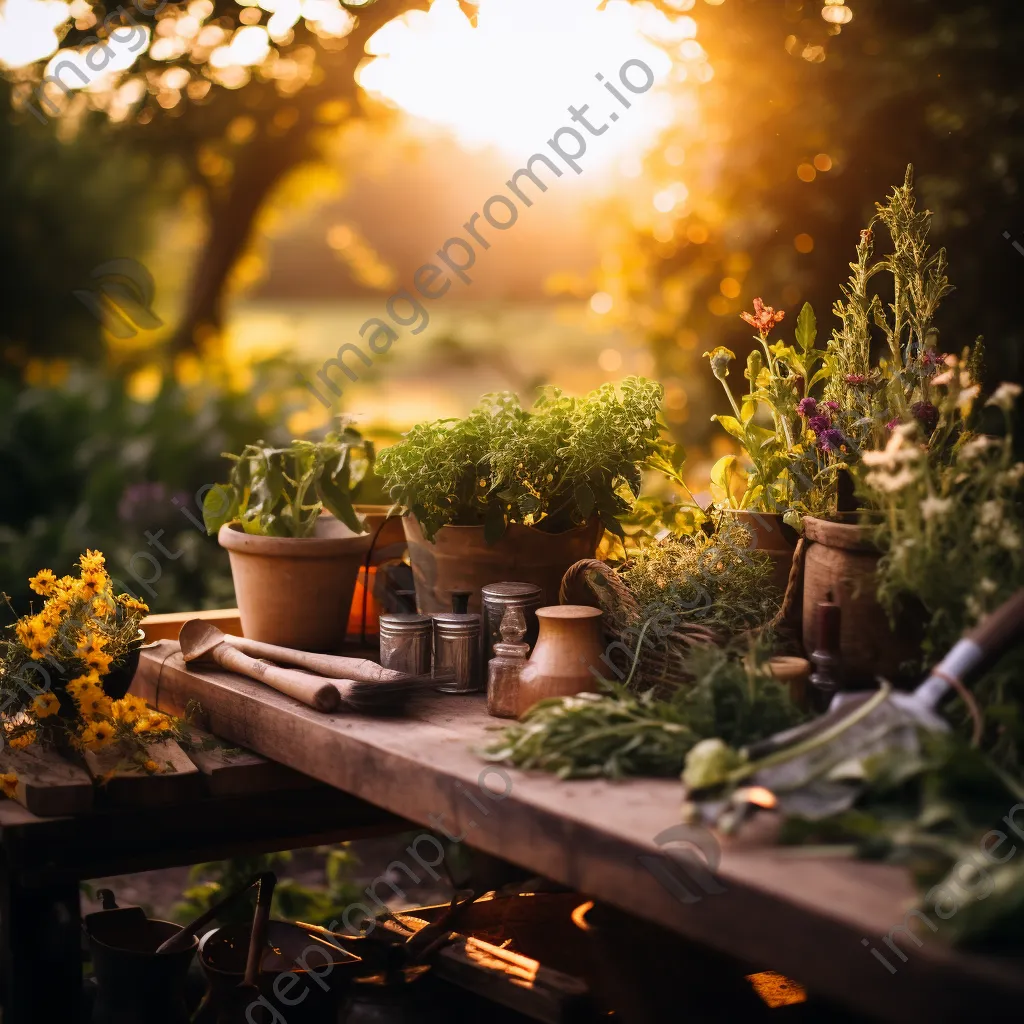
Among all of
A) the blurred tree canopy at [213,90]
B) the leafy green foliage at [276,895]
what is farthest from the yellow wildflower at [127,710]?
the blurred tree canopy at [213,90]

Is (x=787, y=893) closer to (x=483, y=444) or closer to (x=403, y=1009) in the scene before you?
(x=403, y=1009)

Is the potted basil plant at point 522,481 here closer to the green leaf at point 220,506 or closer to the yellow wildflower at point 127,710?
the green leaf at point 220,506

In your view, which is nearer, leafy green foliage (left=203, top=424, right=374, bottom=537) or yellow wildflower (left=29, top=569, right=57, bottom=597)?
yellow wildflower (left=29, top=569, right=57, bottom=597)

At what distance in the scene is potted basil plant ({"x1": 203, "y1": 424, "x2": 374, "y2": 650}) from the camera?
7.39ft

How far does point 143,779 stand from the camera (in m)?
1.90

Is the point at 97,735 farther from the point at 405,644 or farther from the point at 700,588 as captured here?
the point at 700,588

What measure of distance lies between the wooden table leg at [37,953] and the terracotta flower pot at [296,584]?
58 cm

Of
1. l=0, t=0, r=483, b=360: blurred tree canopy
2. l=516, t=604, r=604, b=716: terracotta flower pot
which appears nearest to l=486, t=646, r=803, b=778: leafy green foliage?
l=516, t=604, r=604, b=716: terracotta flower pot

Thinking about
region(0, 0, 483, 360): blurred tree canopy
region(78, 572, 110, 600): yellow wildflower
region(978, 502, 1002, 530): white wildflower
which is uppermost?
region(0, 0, 483, 360): blurred tree canopy

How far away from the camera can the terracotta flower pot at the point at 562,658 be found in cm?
181

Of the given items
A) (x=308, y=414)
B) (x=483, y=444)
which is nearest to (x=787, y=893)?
(x=483, y=444)

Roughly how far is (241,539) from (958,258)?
211 cm

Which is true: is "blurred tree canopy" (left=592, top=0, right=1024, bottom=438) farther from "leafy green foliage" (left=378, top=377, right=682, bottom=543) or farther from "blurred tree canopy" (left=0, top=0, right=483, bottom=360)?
"leafy green foliage" (left=378, top=377, right=682, bottom=543)

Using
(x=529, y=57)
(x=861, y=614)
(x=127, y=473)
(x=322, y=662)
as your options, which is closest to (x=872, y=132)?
(x=529, y=57)
